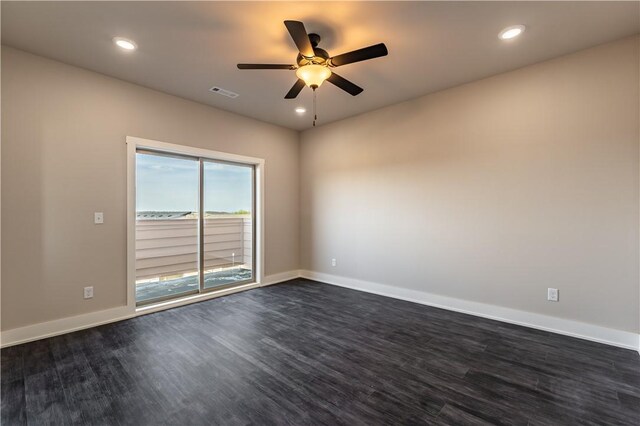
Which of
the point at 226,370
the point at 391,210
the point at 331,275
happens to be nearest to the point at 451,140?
the point at 391,210

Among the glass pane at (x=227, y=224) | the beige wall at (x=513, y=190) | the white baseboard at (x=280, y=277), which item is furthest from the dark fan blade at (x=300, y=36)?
the white baseboard at (x=280, y=277)

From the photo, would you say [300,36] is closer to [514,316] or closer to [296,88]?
[296,88]

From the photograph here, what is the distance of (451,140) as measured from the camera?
3.78m

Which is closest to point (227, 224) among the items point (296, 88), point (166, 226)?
point (166, 226)

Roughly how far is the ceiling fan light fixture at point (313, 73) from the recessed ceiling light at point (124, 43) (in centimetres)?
167

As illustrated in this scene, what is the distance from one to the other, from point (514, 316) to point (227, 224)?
4.26 m

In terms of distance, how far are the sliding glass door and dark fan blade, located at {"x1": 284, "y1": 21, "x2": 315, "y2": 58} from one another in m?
2.71

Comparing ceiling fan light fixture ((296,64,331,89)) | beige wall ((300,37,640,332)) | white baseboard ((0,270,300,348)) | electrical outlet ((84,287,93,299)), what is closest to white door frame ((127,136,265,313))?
white baseboard ((0,270,300,348))

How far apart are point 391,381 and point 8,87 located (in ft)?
14.8

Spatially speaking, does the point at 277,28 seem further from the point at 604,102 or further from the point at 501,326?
the point at 501,326

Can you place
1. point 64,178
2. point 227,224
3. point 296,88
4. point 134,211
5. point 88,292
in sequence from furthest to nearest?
point 227,224
point 134,211
point 88,292
point 64,178
point 296,88

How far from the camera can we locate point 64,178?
3084 mm

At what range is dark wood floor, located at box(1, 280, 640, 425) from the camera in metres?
1.83

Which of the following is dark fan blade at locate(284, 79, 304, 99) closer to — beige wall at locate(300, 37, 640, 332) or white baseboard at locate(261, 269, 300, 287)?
beige wall at locate(300, 37, 640, 332)
